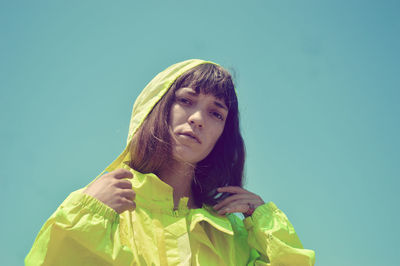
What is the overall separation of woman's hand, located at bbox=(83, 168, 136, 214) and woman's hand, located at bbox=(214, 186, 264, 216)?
88cm

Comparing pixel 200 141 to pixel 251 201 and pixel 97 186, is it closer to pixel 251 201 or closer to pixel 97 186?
pixel 251 201

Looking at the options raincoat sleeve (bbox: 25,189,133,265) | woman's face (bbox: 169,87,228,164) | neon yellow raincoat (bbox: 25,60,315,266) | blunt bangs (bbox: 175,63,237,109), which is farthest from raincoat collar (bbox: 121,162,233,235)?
blunt bangs (bbox: 175,63,237,109)

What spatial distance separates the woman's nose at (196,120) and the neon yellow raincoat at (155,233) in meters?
0.38

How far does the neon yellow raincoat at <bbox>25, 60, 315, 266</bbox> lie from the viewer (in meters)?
1.94

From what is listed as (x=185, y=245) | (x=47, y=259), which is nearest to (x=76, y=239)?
(x=47, y=259)

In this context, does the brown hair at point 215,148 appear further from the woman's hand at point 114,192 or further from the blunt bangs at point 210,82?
the woman's hand at point 114,192

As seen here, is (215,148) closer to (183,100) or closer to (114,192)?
(183,100)

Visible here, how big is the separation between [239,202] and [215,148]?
0.63 meters

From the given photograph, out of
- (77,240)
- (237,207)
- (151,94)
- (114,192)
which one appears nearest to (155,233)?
(114,192)

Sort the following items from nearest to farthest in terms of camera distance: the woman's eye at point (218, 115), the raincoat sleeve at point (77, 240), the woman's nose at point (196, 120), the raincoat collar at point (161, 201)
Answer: the raincoat sleeve at point (77, 240), the raincoat collar at point (161, 201), the woman's nose at point (196, 120), the woman's eye at point (218, 115)

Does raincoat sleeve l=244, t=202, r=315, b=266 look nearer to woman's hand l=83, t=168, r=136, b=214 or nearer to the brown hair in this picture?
the brown hair

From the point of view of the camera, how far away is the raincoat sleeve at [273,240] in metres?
2.54

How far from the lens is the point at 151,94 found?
2.99 metres

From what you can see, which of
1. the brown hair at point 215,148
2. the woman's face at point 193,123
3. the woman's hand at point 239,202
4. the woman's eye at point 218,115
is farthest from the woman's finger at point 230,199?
the woman's eye at point 218,115
